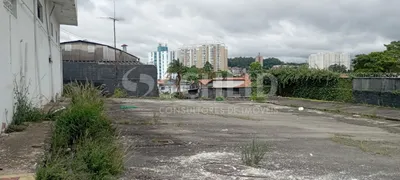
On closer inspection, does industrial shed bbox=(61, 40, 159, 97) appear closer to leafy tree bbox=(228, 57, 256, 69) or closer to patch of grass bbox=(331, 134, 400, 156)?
patch of grass bbox=(331, 134, 400, 156)

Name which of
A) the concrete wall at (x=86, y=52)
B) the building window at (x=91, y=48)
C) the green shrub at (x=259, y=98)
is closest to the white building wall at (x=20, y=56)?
the green shrub at (x=259, y=98)

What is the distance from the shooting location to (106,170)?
12.6ft

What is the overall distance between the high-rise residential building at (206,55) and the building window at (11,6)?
4453cm

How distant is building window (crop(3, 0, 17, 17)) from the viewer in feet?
20.2

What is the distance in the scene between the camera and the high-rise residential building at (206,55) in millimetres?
52656

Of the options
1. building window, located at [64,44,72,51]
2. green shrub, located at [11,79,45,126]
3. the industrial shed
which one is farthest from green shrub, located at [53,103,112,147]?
building window, located at [64,44,72,51]

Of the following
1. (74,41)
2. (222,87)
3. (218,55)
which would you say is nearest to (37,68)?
(222,87)

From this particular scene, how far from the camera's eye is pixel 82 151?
155 inches

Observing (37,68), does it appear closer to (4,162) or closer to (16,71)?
(16,71)

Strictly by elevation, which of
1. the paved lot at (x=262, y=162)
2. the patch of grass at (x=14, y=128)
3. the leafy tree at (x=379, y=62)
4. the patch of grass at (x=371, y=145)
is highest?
the leafy tree at (x=379, y=62)

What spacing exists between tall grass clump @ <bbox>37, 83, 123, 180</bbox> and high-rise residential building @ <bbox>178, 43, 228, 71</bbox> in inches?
1835

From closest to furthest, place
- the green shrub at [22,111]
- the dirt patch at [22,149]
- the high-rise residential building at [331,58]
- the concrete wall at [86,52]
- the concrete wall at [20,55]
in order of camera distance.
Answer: the dirt patch at [22,149] < the concrete wall at [20,55] < the green shrub at [22,111] < the concrete wall at [86,52] < the high-rise residential building at [331,58]

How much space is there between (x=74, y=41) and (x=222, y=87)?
16.0 meters

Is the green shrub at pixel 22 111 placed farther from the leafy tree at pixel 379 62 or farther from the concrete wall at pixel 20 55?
the leafy tree at pixel 379 62
